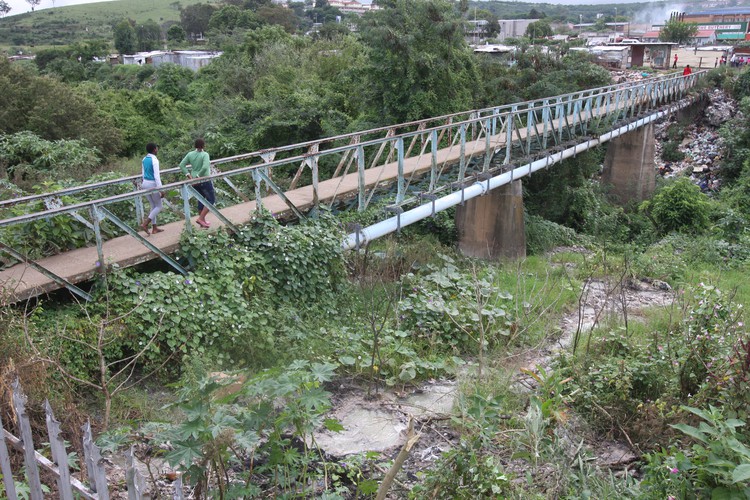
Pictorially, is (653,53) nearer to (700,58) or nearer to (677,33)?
(700,58)

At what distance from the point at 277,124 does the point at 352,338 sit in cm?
1413

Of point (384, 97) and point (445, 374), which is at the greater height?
point (384, 97)

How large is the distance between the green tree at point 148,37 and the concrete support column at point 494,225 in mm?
74133

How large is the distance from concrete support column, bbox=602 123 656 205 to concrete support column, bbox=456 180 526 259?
1039 cm

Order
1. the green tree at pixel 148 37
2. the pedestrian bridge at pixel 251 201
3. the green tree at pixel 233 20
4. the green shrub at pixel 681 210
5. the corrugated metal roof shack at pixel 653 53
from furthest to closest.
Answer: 1. the green tree at pixel 148 37
2. the green tree at pixel 233 20
3. the corrugated metal roof shack at pixel 653 53
4. the green shrub at pixel 681 210
5. the pedestrian bridge at pixel 251 201

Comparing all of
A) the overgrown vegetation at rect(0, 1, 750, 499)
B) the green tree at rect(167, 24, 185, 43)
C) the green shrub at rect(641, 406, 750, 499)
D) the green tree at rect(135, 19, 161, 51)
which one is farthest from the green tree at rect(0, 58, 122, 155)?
the green tree at rect(167, 24, 185, 43)

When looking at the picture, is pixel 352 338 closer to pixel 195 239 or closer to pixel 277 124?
pixel 195 239

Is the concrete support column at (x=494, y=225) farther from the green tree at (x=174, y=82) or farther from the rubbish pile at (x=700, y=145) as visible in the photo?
the green tree at (x=174, y=82)

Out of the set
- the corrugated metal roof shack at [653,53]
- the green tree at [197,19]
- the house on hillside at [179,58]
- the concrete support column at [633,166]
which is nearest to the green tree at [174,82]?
the house on hillside at [179,58]

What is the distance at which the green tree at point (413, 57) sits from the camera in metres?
17.5

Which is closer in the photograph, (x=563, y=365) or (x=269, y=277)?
(x=563, y=365)

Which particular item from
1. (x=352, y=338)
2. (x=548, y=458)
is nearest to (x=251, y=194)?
(x=352, y=338)

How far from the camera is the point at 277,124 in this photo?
1986cm

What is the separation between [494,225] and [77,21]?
13053 centimetres
